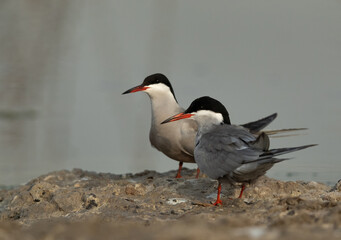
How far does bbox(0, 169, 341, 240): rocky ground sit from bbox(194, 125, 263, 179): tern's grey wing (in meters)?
0.27

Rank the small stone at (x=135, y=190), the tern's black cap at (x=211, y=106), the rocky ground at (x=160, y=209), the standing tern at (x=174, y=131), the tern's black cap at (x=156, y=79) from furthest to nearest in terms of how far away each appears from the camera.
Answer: the tern's black cap at (x=156, y=79) < the standing tern at (x=174, y=131) < the tern's black cap at (x=211, y=106) < the small stone at (x=135, y=190) < the rocky ground at (x=160, y=209)

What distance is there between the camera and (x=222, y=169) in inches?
185

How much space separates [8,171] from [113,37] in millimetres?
2923

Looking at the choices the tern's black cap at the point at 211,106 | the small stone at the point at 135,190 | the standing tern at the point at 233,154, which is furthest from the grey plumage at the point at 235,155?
the small stone at the point at 135,190

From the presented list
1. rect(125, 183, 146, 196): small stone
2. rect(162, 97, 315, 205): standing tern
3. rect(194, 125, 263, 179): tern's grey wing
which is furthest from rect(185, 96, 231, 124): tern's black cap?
rect(125, 183, 146, 196): small stone

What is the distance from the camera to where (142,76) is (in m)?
8.97

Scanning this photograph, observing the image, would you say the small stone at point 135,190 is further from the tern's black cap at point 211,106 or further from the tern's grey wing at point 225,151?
the tern's black cap at point 211,106

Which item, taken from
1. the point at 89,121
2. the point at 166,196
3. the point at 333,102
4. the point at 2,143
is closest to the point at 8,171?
the point at 2,143

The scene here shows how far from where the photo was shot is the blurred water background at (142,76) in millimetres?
7328

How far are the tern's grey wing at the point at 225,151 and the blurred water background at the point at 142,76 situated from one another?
1941 millimetres

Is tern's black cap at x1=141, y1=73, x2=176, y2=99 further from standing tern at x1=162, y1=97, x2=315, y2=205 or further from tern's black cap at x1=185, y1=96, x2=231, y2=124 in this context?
standing tern at x1=162, y1=97, x2=315, y2=205

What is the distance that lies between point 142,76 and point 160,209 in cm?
436

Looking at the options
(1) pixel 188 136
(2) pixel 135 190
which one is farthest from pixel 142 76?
(2) pixel 135 190

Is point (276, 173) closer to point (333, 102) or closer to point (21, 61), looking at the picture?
point (333, 102)
